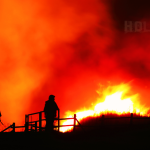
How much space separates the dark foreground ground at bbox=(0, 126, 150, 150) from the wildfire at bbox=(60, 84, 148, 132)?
887 cm

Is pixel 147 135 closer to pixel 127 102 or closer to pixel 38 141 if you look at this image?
pixel 38 141

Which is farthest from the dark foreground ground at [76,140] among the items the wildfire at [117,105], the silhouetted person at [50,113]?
the wildfire at [117,105]

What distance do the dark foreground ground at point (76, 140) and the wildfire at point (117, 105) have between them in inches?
349

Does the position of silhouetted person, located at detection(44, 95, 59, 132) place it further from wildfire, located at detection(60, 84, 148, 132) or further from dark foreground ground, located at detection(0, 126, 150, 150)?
wildfire, located at detection(60, 84, 148, 132)

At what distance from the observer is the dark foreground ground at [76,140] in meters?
21.3

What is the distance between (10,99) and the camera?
84375mm

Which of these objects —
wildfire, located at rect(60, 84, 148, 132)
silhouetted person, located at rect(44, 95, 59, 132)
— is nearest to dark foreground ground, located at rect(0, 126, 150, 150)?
silhouetted person, located at rect(44, 95, 59, 132)

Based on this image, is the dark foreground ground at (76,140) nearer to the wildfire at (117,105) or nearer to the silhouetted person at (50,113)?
the silhouetted person at (50,113)

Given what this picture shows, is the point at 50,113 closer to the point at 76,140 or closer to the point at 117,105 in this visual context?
the point at 76,140

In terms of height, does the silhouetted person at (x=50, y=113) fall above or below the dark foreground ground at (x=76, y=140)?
above

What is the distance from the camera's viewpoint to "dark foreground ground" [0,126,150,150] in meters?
21.3

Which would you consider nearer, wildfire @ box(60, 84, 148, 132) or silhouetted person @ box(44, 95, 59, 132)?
silhouetted person @ box(44, 95, 59, 132)

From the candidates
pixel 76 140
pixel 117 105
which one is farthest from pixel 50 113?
pixel 117 105

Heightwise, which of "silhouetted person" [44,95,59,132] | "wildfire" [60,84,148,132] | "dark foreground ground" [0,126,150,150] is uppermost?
"wildfire" [60,84,148,132]
